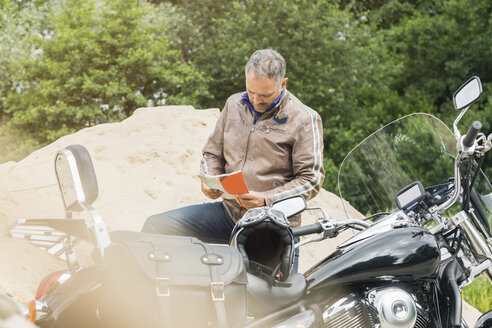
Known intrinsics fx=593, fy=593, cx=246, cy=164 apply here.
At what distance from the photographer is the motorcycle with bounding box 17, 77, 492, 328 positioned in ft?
6.78

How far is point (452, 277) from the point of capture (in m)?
2.49

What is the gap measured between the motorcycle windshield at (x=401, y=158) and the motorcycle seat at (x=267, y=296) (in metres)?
0.81

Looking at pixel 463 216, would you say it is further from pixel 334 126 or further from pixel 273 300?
pixel 334 126

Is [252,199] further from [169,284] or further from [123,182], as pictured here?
[123,182]

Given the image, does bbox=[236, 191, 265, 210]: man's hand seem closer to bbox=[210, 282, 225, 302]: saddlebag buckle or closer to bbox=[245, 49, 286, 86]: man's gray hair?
bbox=[245, 49, 286, 86]: man's gray hair

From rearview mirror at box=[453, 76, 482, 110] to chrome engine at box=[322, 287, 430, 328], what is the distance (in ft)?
2.61

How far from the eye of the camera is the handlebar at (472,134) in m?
2.34

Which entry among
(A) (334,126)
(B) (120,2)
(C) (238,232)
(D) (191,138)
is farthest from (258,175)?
(A) (334,126)

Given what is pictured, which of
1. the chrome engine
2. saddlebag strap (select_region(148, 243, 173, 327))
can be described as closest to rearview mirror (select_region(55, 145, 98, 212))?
saddlebag strap (select_region(148, 243, 173, 327))

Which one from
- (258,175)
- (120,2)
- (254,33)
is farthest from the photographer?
(254,33)

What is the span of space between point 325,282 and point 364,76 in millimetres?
10438

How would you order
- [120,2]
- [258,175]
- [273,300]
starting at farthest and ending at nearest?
[120,2] → [258,175] → [273,300]

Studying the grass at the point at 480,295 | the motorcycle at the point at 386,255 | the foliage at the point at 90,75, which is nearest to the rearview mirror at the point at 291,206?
the motorcycle at the point at 386,255

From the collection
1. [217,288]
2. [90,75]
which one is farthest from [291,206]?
[90,75]
